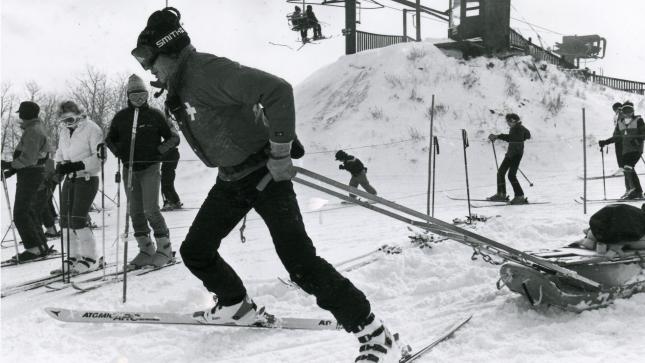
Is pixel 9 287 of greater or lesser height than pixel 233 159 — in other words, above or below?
below

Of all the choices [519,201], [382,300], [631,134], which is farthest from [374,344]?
[631,134]

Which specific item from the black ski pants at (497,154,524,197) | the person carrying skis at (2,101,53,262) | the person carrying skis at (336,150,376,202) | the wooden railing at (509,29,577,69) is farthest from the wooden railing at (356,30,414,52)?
the person carrying skis at (2,101,53,262)

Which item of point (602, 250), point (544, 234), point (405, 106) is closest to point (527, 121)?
point (405, 106)

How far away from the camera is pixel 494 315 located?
3.58 meters

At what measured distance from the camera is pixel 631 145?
31.1 feet

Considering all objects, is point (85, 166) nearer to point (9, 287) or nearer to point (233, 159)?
point (9, 287)

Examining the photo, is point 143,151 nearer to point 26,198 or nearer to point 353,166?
point 26,198

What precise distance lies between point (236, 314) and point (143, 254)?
95.9 inches

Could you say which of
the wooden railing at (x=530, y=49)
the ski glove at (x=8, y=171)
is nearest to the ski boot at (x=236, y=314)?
the ski glove at (x=8, y=171)

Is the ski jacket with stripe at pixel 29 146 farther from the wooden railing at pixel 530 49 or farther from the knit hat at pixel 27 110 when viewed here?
the wooden railing at pixel 530 49

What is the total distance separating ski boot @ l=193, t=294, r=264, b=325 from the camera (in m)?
3.49

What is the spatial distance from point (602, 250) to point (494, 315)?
2.90 ft

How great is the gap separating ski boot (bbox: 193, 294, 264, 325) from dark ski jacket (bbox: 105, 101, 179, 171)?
2215mm

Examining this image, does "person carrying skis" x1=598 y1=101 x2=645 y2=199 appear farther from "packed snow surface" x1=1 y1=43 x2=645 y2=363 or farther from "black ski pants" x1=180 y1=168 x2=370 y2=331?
"black ski pants" x1=180 y1=168 x2=370 y2=331
